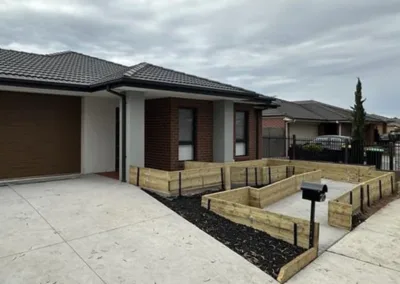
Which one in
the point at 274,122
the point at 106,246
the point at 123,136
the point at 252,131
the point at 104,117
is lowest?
the point at 106,246

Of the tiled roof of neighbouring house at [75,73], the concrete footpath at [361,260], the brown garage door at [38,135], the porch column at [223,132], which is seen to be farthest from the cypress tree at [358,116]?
the brown garage door at [38,135]

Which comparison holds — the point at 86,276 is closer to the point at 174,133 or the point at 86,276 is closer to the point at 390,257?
the point at 390,257

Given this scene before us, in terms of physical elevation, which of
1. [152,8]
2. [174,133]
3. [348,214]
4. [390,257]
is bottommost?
[390,257]

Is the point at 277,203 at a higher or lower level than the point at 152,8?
lower

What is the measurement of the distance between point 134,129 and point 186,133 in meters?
2.48

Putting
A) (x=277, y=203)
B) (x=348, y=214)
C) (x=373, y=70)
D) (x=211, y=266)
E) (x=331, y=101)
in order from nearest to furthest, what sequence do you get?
1. (x=211, y=266)
2. (x=348, y=214)
3. (x=277, y=203)
4. (x=373, y=70)
5. (x=331, y=101)

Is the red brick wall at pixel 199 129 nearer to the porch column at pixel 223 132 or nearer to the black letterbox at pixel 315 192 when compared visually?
the porch column at pixel 223 132

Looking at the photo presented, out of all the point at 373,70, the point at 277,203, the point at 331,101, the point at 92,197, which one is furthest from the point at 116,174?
the point at 331,101

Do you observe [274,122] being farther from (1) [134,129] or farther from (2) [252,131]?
(1) [134,129]

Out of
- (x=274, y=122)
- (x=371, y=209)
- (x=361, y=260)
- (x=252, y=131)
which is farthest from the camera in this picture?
(x=274, y=122)

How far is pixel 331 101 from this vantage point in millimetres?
37594

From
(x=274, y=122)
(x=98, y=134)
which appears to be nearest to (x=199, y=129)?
(x=98, y=134)

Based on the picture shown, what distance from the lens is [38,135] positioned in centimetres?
902

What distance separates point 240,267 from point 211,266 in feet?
1.32
